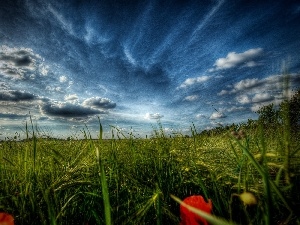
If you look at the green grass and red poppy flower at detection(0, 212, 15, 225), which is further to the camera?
the green grass

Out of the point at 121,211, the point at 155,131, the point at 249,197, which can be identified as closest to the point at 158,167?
the point at 121,211

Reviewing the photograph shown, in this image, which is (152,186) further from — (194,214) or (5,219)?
(5,219)

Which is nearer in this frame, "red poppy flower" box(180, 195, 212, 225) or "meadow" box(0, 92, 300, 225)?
"red poppy flower" box(180, 195, 212, 225)

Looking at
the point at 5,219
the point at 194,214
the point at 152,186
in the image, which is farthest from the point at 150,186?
the point at 5,219

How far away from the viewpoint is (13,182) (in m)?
2.08

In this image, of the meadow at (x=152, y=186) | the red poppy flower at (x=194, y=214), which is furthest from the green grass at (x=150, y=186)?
the red poppy flower at (x=194, y=214)

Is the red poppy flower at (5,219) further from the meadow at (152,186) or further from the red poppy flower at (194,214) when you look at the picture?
the red poppy flower at (194,214)

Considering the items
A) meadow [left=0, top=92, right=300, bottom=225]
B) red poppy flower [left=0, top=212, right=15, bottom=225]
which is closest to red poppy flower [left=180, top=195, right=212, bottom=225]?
meadow [left=0, top=92, right=300, bottom=225]

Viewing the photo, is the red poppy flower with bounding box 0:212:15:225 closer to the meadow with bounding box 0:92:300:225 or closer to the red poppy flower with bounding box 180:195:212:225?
the meadow with bounding box 0:92:300:225

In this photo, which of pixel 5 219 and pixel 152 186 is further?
pixel 152 186

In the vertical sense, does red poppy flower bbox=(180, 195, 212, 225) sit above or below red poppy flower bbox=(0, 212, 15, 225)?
below

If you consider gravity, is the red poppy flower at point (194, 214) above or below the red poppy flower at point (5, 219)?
below

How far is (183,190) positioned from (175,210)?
0.82 ft

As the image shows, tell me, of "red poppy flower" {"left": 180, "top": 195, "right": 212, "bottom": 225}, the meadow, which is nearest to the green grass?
the meadow
